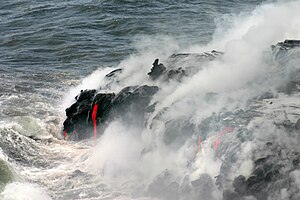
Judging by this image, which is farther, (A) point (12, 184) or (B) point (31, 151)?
(B) point (31, 151)

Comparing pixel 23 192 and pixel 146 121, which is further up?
pixel 146 121

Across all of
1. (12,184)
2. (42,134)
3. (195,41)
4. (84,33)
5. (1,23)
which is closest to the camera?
(12,184)

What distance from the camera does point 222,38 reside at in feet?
77.7

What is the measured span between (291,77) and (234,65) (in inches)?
84.1

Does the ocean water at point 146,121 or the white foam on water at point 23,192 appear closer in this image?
the ocean water at point 146,121

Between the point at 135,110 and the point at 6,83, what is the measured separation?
360 inches

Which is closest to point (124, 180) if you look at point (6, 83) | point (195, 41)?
point (6, 83)

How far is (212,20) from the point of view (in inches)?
1267

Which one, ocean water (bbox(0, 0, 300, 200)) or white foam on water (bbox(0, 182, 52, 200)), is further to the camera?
white foam on water (bbox(0, 182, 52, 200))

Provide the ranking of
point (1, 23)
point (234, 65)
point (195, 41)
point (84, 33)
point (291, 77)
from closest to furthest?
1. point (291, 77)
2. point (234, 65)
3. point (195, 41)
4. point (84, 33)
5. point (1, 23)

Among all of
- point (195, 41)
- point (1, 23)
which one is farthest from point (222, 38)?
point (1, 23)

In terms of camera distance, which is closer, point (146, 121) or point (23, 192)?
point (23, 192)

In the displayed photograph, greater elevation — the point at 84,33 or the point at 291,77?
the point at 291,77

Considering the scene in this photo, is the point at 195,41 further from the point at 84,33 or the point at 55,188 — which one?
the point at 55,188
